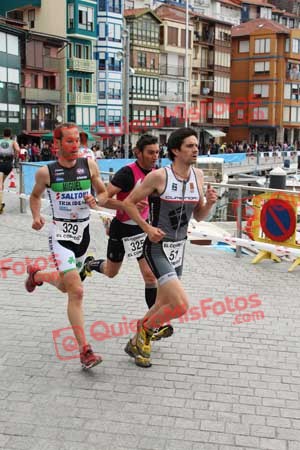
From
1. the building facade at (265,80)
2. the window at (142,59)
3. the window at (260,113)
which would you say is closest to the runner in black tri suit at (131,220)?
the window at (142,59)

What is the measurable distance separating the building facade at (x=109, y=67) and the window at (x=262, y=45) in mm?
23760

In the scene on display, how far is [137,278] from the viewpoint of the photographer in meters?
8.40

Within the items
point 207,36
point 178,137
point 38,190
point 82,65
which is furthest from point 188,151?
point 207,36

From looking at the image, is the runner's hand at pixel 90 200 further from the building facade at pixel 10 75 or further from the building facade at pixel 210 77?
the building facade at pixel 210 77

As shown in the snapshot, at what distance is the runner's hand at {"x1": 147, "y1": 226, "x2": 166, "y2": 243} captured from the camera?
16.1ft

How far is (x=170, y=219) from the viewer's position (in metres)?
5.05

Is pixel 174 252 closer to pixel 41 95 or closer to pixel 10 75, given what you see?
pixel 10 75

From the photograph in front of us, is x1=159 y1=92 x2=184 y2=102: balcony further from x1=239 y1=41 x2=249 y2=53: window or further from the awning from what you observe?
x1=239 y1=41 x2=249 y2=53: window

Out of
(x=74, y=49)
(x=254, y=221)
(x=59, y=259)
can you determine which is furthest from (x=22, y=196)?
(x=74, y=49)

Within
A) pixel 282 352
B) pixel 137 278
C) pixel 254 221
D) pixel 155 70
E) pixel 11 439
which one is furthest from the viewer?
pixel 155 70

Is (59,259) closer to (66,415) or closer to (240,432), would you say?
(66,415)

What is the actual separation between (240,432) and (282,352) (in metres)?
1.67

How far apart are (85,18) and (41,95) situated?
964 centimetres

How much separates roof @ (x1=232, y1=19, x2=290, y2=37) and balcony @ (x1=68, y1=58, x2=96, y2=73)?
2811 cm
